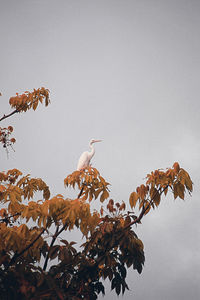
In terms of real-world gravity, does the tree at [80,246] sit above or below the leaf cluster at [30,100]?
below

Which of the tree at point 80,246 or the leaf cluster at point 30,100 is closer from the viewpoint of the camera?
the tree at point 80,246

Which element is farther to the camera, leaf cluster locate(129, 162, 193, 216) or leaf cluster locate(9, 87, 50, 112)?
leaf cluster locate(9, 87, 50, 112)

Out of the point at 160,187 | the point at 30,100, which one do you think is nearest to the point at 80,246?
the point at 160,187

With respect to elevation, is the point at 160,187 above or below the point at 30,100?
below

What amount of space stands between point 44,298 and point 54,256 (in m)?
0.67

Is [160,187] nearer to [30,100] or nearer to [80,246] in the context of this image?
[80,246]

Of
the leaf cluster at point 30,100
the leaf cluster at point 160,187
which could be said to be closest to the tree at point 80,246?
the leaf cluster at point 160,187

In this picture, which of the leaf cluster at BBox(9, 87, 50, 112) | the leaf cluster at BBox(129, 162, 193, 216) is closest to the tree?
the leaf cluster at BBox(129, 162, 193, 216)

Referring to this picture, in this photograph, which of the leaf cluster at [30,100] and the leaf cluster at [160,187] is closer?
the leaf cluster at [160,187]

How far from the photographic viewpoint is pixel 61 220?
17.3 ft

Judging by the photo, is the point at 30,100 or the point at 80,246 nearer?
the point at 80,246

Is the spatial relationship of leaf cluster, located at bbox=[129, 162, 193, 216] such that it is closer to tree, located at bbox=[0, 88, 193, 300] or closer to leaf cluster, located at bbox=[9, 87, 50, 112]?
tree, located at bbox=[0, 88, 193, 300]

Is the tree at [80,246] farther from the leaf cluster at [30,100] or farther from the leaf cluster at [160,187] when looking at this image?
the leaf cluster at [30,100]

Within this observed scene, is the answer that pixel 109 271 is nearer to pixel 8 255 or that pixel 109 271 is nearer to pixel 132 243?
pixel 132 243
